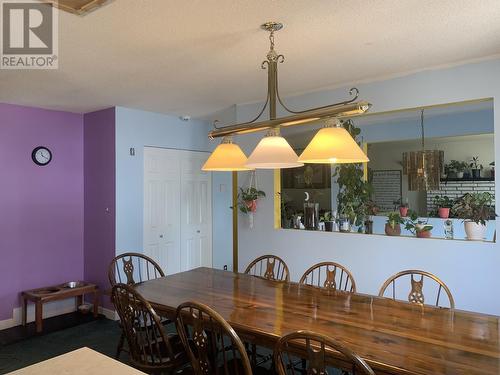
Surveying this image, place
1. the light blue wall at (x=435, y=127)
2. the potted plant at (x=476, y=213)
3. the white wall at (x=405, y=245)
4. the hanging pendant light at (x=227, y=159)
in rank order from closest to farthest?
1. the hanging pendant light at (x=227, y=159)
2. the white wall at (x=405, y=245)
3. the potted plant at (x=476, y=213)
4. the light blue wall at (x=435, y=127)

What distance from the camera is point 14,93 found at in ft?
12.0

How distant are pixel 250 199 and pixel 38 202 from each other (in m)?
2.39

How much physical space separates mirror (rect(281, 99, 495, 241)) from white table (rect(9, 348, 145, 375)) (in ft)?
8.98

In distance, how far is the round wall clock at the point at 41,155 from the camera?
4297 mm

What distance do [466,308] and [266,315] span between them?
1753 mm

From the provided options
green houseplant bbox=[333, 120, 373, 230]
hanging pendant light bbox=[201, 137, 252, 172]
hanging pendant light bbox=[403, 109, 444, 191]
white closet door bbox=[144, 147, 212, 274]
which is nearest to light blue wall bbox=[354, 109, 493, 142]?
hanging pendant light bbox=[403, 109, 444, 191]

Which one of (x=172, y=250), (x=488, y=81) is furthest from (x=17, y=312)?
(x=488, y=81)

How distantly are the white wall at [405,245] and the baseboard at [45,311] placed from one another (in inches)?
89.8

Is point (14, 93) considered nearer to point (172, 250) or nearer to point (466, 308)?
point (172, 250)

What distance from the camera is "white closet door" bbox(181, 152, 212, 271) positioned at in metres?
5.21

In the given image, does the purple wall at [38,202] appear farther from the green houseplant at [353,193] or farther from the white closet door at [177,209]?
the green houseplant at [353,193]

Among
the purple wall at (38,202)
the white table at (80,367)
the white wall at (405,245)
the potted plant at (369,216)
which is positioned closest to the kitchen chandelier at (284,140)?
the white table at (80,367)

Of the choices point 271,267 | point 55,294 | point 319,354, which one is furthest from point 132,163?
point 319,354

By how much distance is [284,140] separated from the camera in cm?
219
